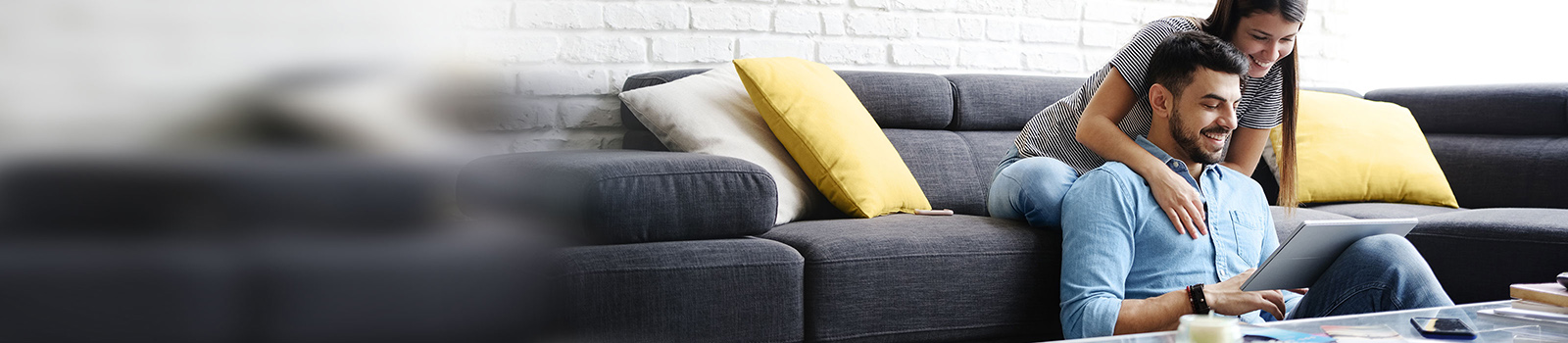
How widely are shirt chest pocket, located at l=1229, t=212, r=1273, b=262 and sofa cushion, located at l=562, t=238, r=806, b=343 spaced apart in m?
0.64

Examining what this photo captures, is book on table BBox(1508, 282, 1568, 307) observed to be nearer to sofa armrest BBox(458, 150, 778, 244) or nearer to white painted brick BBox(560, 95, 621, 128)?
sofa armrest BBox(458, 150, 778, 244)

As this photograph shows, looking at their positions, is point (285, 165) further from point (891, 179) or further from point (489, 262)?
point (891, 179)

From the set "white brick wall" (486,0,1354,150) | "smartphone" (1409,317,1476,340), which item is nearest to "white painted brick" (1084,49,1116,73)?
"white brick wall" (486,0,1354,150)

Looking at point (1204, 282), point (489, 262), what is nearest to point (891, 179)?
point (1204, 282)

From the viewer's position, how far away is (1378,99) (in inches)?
110

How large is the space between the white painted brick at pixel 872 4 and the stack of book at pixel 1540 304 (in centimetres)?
152

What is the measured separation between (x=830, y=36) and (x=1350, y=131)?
1237 mm

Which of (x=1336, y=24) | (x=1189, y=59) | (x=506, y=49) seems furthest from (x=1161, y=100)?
(x=1336, y=24)

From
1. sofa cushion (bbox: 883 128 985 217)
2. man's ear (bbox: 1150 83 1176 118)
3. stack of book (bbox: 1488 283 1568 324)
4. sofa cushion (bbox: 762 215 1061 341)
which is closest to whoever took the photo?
stack of book (bbox: 1488 283 1568 324)

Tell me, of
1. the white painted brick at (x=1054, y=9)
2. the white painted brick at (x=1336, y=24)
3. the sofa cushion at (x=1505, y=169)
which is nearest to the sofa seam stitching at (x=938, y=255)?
the white painted brick at (x=1054, y=9)

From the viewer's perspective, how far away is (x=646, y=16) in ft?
7.16

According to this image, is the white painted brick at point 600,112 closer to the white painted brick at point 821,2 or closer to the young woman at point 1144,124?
the white painted brick at point 821,2

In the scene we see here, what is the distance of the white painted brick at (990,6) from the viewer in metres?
2.58

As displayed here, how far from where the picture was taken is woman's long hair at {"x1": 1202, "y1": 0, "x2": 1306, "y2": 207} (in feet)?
5.05
